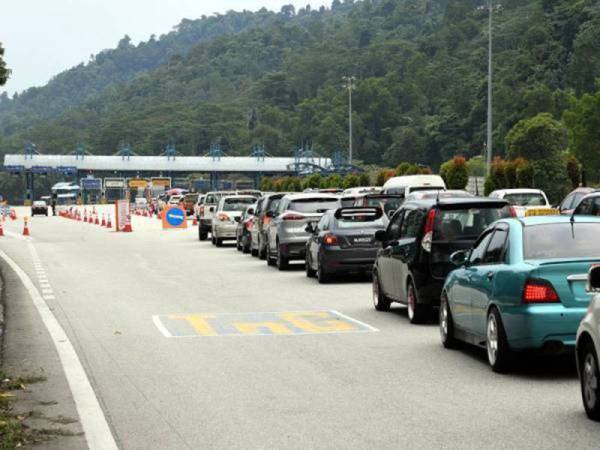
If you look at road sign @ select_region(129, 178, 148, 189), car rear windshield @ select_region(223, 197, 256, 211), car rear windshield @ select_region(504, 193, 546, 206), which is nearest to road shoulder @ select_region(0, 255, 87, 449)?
car rear windshield @ select_region(504, 193, 546, 206)

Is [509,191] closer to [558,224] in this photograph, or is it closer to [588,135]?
[558,224]

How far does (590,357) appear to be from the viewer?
9.37 m

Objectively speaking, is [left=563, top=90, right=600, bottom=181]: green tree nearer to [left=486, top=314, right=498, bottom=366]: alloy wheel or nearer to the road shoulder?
the road shoulder

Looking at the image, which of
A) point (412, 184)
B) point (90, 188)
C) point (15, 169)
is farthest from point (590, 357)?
point (90, 188)

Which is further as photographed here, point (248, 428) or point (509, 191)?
point (509, 191)

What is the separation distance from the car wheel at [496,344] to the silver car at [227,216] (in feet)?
94.9

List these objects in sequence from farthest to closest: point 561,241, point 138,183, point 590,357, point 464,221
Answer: point 138,183, point 464,221, point 561,241, point 590,357

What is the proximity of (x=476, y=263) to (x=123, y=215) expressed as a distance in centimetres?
4629

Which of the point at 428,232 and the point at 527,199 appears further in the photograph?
the point at 527,199

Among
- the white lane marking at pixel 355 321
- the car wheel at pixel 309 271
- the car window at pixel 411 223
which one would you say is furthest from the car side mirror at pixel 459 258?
the car wheel at pixel 309 271

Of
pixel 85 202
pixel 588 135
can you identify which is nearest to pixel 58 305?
pixel 588 135

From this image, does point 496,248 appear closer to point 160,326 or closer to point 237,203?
point 160,326

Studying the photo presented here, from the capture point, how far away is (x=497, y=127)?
156250 mm

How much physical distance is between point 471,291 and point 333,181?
272ft
